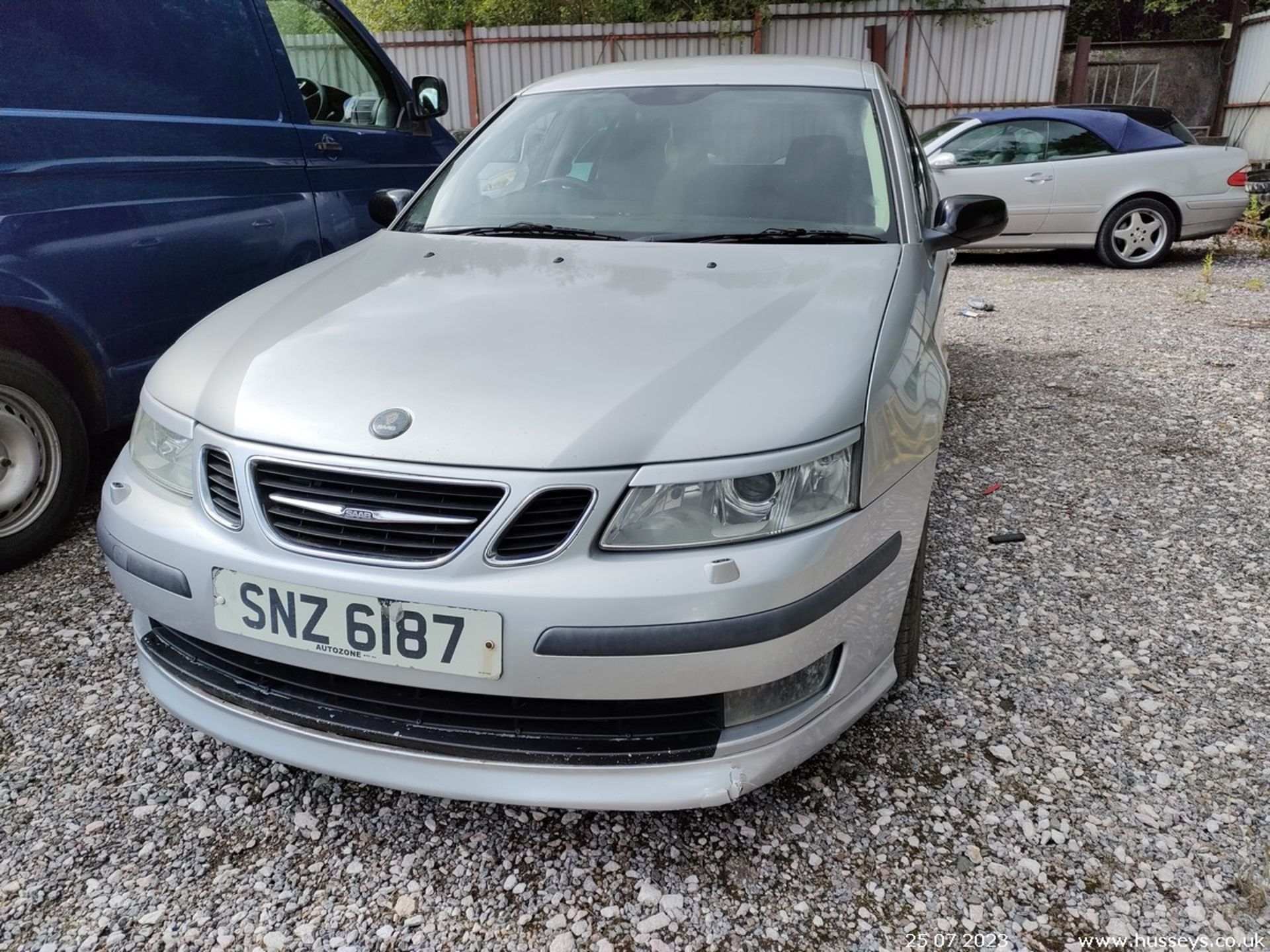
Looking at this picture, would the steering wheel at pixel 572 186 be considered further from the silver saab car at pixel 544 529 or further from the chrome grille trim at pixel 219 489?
the chrome grille trim at pixel 219 489

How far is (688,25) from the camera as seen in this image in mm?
13102

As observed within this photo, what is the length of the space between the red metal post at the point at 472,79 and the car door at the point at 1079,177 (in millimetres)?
8192

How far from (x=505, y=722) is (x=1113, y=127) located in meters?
8.17

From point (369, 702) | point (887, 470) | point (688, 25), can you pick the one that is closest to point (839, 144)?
point (887, 470)

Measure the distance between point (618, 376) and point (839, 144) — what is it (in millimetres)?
1347

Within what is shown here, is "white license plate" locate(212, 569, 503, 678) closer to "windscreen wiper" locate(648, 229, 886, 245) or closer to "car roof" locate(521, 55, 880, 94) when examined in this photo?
"windscreen wiper" locate(648, 229, 886, 245)

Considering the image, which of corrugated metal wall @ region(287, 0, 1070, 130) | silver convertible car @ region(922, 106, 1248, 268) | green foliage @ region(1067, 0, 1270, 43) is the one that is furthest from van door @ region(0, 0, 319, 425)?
green foliage @ region(1067, 0, 1270, 43)

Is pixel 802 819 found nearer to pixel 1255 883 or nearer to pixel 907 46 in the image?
pixel 1255 883

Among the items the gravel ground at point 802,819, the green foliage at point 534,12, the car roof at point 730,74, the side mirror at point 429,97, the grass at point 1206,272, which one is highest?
the green foliage at point 534,12

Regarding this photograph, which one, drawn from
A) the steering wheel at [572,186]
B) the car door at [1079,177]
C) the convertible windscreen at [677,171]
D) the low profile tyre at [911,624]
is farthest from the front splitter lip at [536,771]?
the car door at [1079,177]

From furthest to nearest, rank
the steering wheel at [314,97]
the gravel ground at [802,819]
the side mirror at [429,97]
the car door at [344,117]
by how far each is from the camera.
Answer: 1. the side mirror at [429,97]
2. the steering wheel at [314,97]
3. the car door at [344,117]
4. the gravel ground at [802,819]

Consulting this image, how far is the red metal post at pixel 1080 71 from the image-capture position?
12977mm

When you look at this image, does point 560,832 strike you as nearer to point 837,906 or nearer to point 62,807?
point 837,906

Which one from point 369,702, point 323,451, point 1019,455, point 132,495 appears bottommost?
point 1019,455
